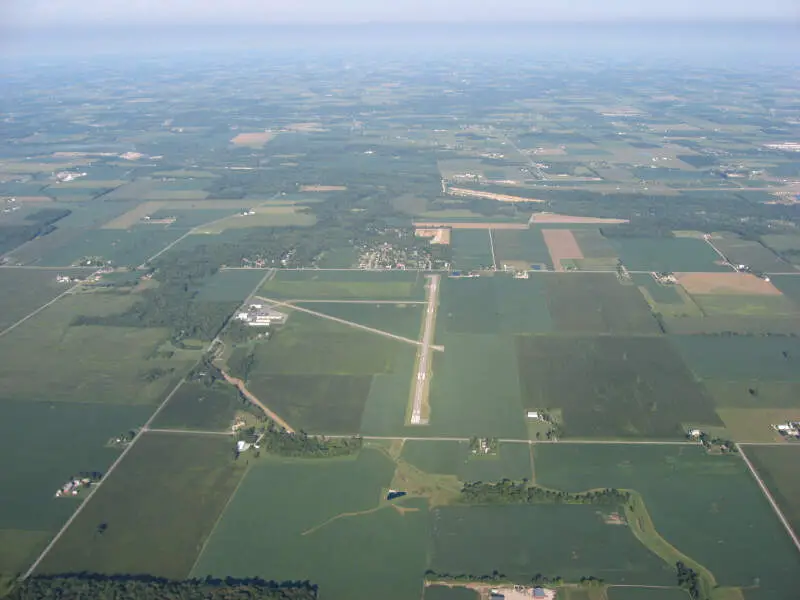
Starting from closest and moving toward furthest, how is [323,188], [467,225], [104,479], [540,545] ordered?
[540,545] → [104,479] → [467,225] → [323,188]

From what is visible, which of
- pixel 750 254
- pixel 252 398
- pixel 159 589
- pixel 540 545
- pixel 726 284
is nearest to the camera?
pixel 159 589

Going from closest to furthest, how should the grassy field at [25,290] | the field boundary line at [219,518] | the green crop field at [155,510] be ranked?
1. the field boundary line at [219,518]
2. the green crop field at [155,510]
3. the grassy field at [25,290]

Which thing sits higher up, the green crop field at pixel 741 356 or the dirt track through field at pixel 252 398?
the green crop field at pixel 741 356

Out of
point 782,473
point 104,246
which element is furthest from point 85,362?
point 782,473

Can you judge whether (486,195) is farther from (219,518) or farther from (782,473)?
(219,518)

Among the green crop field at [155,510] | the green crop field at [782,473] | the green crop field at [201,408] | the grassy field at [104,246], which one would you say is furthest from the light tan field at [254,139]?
the green crop field at [782,473]

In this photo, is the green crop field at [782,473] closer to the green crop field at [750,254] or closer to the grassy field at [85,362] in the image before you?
the green crop field at [750,254]
